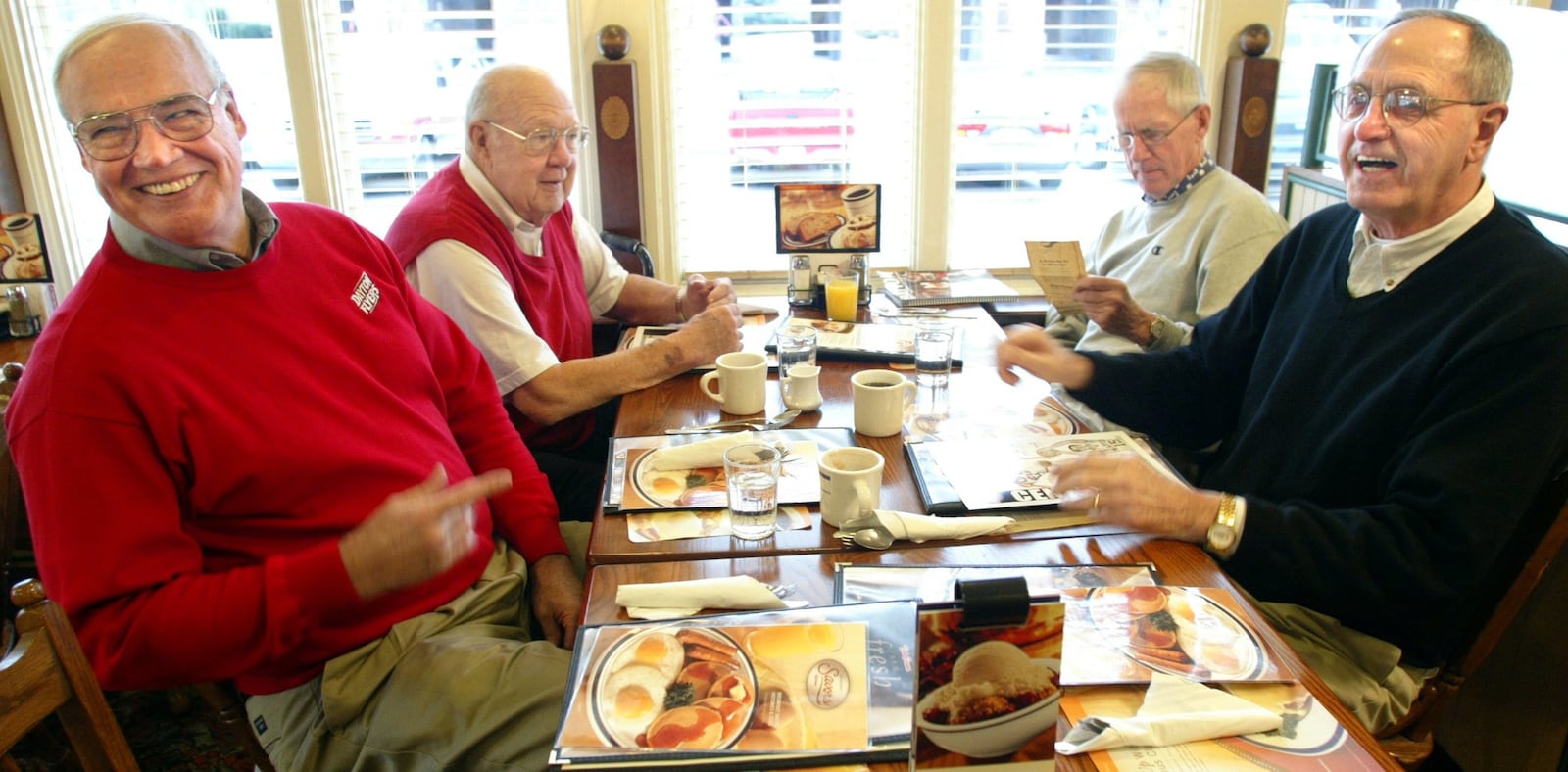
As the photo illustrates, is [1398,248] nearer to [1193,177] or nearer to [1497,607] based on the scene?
[1497,607]

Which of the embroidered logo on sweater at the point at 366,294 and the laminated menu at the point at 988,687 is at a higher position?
the embroidered logo on sweater at the point at 366,294

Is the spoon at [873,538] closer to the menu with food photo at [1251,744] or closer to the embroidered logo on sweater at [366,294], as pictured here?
the menu with food photo at [1251,744]

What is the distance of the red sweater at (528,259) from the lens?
1999mm

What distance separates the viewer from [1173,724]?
0.89m

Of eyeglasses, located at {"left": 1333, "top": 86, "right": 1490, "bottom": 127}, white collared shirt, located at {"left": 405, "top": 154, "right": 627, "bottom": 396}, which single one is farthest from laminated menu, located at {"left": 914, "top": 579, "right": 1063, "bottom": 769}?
white collared shirt, located at {"left": 405, "top": 154, "right": 627, "bottom": 396}

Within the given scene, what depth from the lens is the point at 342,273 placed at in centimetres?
154

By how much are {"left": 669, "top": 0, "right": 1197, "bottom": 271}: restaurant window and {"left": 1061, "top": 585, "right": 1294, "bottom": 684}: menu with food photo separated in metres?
2.51

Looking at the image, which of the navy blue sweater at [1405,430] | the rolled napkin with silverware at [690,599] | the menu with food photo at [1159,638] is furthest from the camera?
the navy blue sweater at [1405,430]

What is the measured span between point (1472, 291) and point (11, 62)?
3913mm

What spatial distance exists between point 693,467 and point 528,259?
94cm

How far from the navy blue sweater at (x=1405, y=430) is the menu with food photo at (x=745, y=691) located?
564 millimetres

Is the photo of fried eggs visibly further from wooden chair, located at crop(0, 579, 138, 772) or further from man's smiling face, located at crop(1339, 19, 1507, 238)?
man's smiling face, located at crop(1339, 19, 1507, 238)

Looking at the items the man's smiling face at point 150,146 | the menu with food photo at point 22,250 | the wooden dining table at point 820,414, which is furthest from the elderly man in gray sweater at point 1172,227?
the menu with food photo at point 22,250

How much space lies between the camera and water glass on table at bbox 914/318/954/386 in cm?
184
